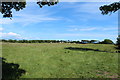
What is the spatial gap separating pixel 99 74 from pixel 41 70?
446cm

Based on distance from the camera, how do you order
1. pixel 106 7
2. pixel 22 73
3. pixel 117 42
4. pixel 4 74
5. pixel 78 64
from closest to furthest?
pixel 4 74, pixel 22 73, pixel 78 64, pixel 106 7, pixel 117 42

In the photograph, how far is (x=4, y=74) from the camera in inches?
377

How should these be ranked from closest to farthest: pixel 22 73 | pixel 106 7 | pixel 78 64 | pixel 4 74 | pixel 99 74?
pixel 4 74 → pixel 22 73 → pixel 99 74 → pixel 78 64 → pixel 106 7

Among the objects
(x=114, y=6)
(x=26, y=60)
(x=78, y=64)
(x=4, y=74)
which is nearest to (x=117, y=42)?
(x=114, y=6)

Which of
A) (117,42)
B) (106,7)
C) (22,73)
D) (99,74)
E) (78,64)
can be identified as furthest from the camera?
(117,42)

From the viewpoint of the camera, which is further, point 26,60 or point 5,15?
point 26,60

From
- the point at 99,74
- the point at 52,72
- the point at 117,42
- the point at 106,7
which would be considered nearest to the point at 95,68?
the point at 99,74

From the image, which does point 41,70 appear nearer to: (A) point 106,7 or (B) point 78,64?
(B) point 78,64

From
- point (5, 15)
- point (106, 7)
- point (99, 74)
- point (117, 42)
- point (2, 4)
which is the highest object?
point (106, 7)

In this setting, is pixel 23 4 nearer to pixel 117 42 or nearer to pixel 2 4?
Result: pixel 2 4

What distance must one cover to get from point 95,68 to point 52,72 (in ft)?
12.7

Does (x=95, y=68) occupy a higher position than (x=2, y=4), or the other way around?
(x=2, y=4)

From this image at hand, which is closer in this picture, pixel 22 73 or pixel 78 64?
pixel 22 73

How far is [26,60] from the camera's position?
13977 millimetres
